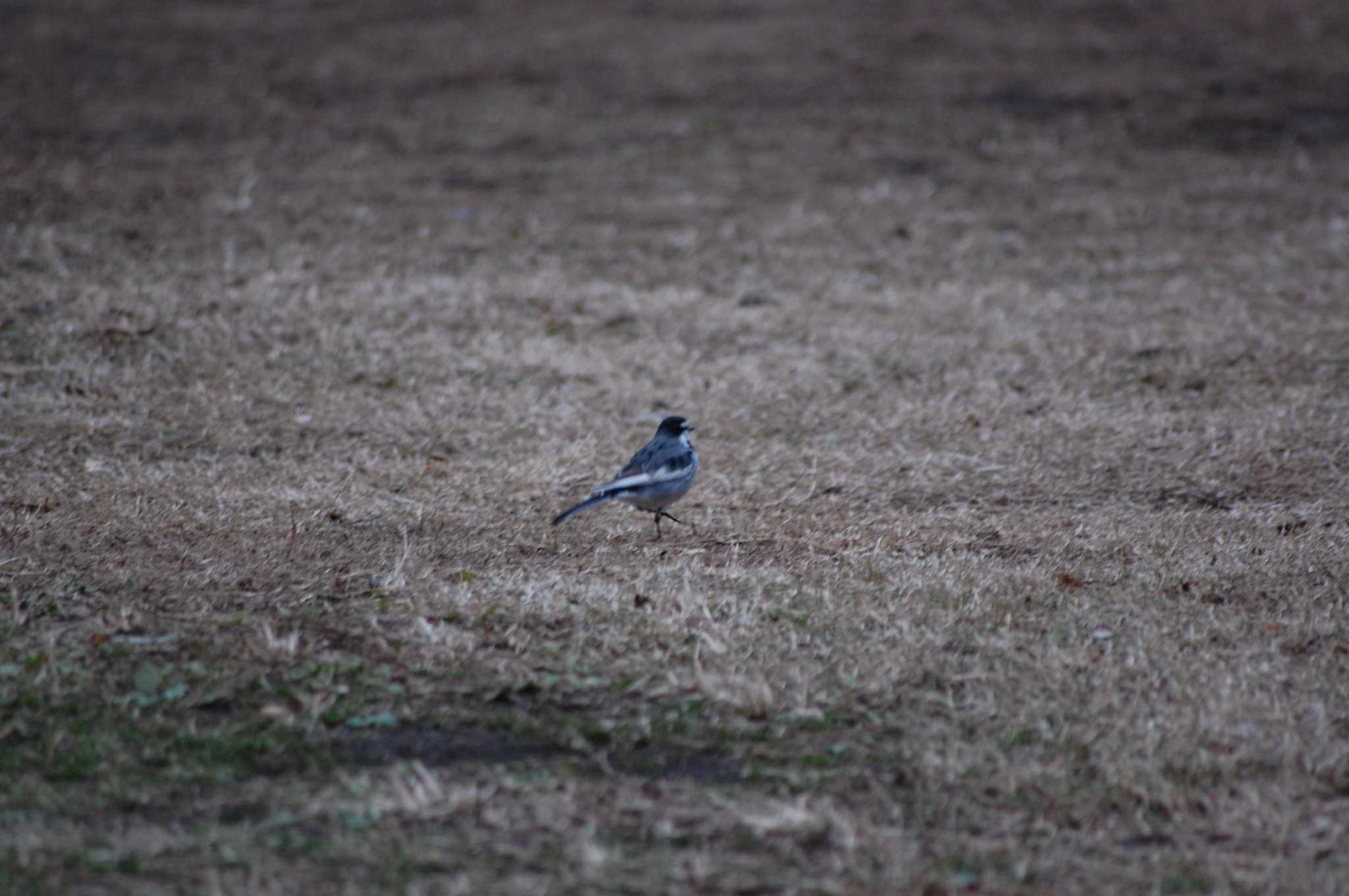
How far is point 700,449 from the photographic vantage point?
780cm

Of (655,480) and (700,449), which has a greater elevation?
(655,480)

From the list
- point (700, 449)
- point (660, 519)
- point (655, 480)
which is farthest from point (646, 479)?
point (700, 449)

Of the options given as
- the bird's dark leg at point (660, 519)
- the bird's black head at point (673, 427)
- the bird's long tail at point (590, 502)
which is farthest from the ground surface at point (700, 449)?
the bird's black head at point (673, 427)

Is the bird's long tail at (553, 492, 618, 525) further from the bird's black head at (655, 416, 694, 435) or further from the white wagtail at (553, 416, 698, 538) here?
the bird's black head at (655, 416, 694, 435)

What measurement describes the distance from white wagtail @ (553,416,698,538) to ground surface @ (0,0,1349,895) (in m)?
0.28

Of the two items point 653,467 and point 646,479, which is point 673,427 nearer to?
point 653,467

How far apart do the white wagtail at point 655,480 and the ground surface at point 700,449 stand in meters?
0.28

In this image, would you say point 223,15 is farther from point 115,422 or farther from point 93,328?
point 115,422

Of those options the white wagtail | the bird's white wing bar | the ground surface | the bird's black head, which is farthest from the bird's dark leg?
the bird's black head

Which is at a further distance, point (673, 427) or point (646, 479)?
point (673, 427)

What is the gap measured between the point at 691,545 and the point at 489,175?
7722mm

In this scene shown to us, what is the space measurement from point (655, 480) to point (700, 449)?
1.65 m

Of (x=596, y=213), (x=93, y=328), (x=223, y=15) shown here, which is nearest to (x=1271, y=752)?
(x=93, y=328)

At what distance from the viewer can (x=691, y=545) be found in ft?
A: 20.7
